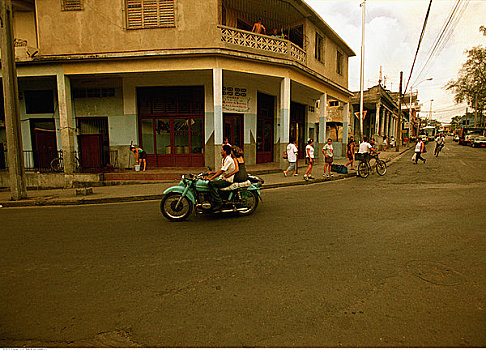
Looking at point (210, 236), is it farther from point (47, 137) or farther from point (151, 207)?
point (47, 137)

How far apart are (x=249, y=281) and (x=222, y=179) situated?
3.30 m

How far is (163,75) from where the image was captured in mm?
14477

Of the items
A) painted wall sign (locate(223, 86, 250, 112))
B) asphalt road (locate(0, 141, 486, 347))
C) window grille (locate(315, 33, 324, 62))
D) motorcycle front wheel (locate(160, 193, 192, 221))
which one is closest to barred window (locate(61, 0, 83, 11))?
painted wall sign (locate(223, 86, 250, 112))

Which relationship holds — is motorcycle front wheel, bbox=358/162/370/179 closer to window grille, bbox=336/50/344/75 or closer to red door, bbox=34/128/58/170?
window grille, bbox=336/50/344/75

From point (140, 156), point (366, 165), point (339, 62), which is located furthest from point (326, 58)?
point (140, 156)

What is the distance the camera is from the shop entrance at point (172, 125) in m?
15.2

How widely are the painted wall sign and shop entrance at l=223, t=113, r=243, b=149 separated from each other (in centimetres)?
44

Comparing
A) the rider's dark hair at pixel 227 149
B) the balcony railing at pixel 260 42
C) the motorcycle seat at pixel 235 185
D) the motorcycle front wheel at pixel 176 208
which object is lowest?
the motorcycle front wheel at pixel 176 208

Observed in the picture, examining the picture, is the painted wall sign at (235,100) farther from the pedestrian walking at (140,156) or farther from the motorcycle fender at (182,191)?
the motorcycle fender at (182,191)

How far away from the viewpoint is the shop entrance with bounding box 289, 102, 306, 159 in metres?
20.2

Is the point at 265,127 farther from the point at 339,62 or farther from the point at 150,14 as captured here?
the point at 339,62

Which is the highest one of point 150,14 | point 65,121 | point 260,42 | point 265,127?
point 150,14

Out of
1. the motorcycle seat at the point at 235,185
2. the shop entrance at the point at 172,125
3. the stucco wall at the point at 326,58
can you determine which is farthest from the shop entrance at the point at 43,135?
the stucco wall at the point at 326,58

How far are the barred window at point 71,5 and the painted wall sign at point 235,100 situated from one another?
7477 mm
